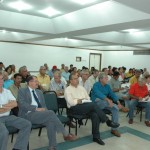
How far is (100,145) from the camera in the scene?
325 cm

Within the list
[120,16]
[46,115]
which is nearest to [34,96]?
[46,115]

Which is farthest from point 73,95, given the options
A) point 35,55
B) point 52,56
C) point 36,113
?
point 52,56

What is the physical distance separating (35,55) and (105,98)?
8.36 m

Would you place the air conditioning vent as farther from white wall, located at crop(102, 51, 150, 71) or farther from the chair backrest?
the chair backrest

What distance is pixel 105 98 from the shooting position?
3.80m

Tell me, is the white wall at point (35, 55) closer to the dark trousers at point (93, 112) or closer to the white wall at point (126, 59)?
the white wall at point (126, 59)

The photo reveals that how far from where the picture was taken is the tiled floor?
3178 millimetres

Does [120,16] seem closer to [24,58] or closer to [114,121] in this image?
[114,121]

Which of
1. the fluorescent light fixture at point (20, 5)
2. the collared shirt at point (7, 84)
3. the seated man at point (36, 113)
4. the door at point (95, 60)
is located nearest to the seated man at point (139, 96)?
the seated man at point (36, 113)

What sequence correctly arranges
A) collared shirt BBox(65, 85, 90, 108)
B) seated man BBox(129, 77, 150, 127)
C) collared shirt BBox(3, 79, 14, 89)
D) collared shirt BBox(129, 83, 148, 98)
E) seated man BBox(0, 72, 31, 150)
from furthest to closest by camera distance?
collared shirt BBox(129, 83, 148, 98) → seated man BBox(129, 77, 150, 127) → collared shirt BBox(3, 79, 14, 89) → collared shirt BBox(65, 85, 90, 108) → seated man BBox(0, 72, 31, 150)

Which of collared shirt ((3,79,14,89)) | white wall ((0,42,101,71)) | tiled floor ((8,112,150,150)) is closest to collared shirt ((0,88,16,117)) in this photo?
tiled floor ((8,112,150,150))

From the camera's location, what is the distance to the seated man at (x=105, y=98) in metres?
3.79

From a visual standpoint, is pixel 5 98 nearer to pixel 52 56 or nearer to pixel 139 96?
pixel 139 96

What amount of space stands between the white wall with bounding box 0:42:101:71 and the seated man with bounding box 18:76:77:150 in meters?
7.96
